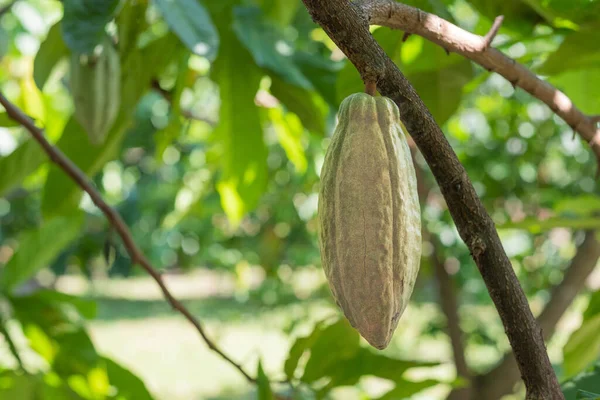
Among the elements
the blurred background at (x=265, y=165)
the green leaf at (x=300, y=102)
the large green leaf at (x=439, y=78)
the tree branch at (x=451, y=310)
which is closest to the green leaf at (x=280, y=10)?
the blurred background at (x=265, y=165)

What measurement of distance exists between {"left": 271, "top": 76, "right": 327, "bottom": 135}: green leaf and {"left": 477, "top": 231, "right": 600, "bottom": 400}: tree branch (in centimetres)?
98

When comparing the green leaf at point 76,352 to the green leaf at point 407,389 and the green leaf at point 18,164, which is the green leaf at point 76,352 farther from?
the green leaf at point 407,389

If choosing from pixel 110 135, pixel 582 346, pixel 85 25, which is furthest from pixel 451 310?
pixel 85 25

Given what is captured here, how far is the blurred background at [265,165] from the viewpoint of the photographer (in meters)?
0.75

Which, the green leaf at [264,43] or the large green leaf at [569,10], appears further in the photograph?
the green leaf at [264,43]

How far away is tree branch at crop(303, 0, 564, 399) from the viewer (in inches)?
13.5

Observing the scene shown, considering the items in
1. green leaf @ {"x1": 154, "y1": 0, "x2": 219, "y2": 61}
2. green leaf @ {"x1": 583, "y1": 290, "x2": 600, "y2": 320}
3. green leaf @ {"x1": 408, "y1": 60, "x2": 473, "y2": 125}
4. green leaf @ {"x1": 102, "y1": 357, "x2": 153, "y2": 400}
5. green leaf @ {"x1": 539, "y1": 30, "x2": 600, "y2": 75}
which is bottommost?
green leaf @ {"x1": 102, "y1": 357, "x2": 153, "y2": 400}

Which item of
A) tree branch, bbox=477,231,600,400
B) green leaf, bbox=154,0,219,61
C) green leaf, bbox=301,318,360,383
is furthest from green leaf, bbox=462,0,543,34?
tree branch, bbox=477,231,600,400

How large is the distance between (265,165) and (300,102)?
158 mm

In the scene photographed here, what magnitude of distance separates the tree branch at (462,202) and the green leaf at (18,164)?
78 centimetres

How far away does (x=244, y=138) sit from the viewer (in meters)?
1.15

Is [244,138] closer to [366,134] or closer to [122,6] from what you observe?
[122,6]

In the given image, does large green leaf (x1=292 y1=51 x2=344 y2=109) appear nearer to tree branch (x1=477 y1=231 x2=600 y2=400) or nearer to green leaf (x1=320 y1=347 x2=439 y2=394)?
green leaf (x1=320 y1=347 x2=439 y2=394)

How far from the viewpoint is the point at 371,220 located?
35 centimetres
